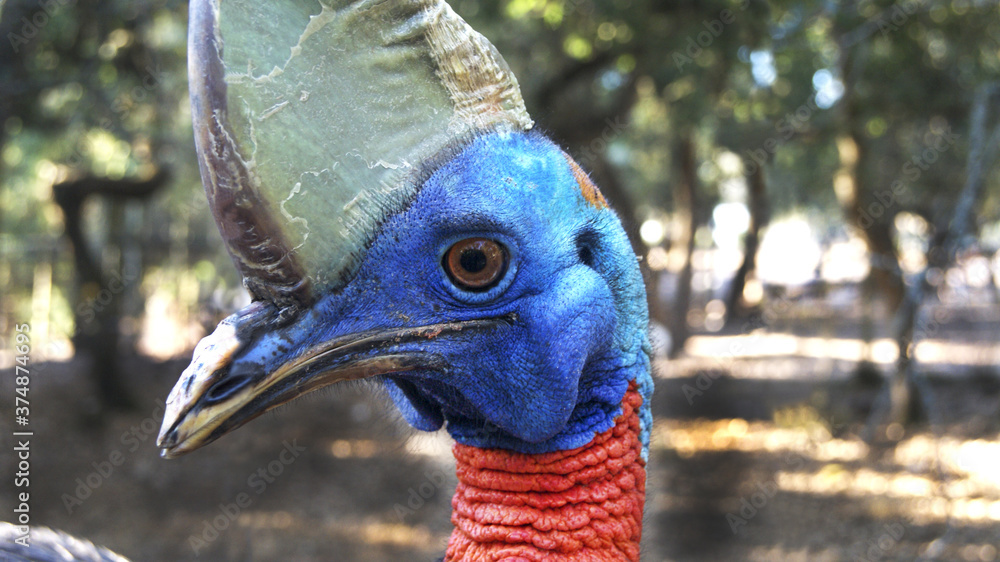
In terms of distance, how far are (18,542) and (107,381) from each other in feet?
21.8

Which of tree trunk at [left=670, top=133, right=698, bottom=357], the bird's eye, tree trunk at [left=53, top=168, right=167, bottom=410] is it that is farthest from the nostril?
tree trunk at [left=670, top=133, right=698, bottom=357]

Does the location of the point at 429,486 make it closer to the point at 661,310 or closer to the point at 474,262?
the point at 661,310

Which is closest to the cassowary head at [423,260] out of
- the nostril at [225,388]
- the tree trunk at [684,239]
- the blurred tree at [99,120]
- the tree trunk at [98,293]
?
the nostril at [225,388]

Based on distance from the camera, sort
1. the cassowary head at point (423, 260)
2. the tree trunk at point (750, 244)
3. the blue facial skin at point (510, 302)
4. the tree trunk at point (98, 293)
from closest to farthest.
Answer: the cassowary head at point (423, 260) → the blue facial skin at point (510, 302) → the tree trunk at point (98, 293) → the tree trunk at point (750, 244)

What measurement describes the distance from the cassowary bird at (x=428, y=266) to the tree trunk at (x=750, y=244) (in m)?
9.12

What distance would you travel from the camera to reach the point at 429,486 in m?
6.34

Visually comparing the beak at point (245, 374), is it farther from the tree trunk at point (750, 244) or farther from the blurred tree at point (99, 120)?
the tree trunk at point (750, 244)

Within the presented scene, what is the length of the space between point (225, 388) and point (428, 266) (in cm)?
39

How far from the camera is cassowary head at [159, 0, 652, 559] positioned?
1.12m

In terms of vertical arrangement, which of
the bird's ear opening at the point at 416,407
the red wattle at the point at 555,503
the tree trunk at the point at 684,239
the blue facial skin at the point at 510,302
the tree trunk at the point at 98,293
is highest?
the tree trunk at the point at 684,239

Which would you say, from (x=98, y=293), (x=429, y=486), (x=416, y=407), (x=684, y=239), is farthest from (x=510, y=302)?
(x=684, y=239)

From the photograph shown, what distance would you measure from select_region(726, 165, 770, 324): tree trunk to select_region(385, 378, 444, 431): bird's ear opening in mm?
9158

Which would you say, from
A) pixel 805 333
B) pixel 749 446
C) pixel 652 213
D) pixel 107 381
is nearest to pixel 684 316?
pixel 749 446

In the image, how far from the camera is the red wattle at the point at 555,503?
1482 mm
